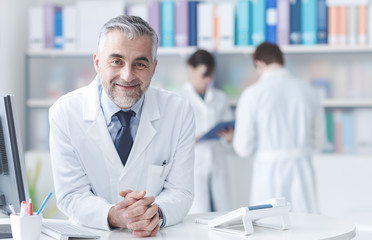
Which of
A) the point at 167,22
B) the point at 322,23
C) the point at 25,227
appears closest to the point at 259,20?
the point at 322,23

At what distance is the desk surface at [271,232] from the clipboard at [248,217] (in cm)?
2

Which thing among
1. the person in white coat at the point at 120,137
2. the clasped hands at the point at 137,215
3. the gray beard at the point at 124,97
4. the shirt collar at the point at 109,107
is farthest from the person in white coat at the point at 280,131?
the clasped hands at the point at 137,215

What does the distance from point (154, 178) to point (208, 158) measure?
208cm

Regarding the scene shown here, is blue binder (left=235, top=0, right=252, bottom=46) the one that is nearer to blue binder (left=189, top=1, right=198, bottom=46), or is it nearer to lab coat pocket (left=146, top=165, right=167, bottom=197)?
blue binder (left=189, top=1, right=198, bottom=46)

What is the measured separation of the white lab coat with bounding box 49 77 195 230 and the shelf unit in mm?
2290

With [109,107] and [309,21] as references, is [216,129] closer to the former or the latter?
[309,21]

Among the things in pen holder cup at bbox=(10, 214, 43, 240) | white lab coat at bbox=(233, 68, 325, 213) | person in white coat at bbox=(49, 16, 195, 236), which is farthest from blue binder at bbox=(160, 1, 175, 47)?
pen holder cup at bbox=(10, 214, 43, 240)

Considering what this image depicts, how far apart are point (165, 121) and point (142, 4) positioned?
268cm

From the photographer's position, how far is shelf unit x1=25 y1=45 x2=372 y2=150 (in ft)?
13.8

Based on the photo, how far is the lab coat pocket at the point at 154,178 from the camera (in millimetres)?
1953

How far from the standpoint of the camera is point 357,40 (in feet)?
13.6

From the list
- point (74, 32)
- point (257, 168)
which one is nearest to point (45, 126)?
point (74, 32)

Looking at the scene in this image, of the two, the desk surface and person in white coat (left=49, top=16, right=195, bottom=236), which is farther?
person in white coat (left=49, top=16, right=195, bottom=236)

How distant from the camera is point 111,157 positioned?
191cm
